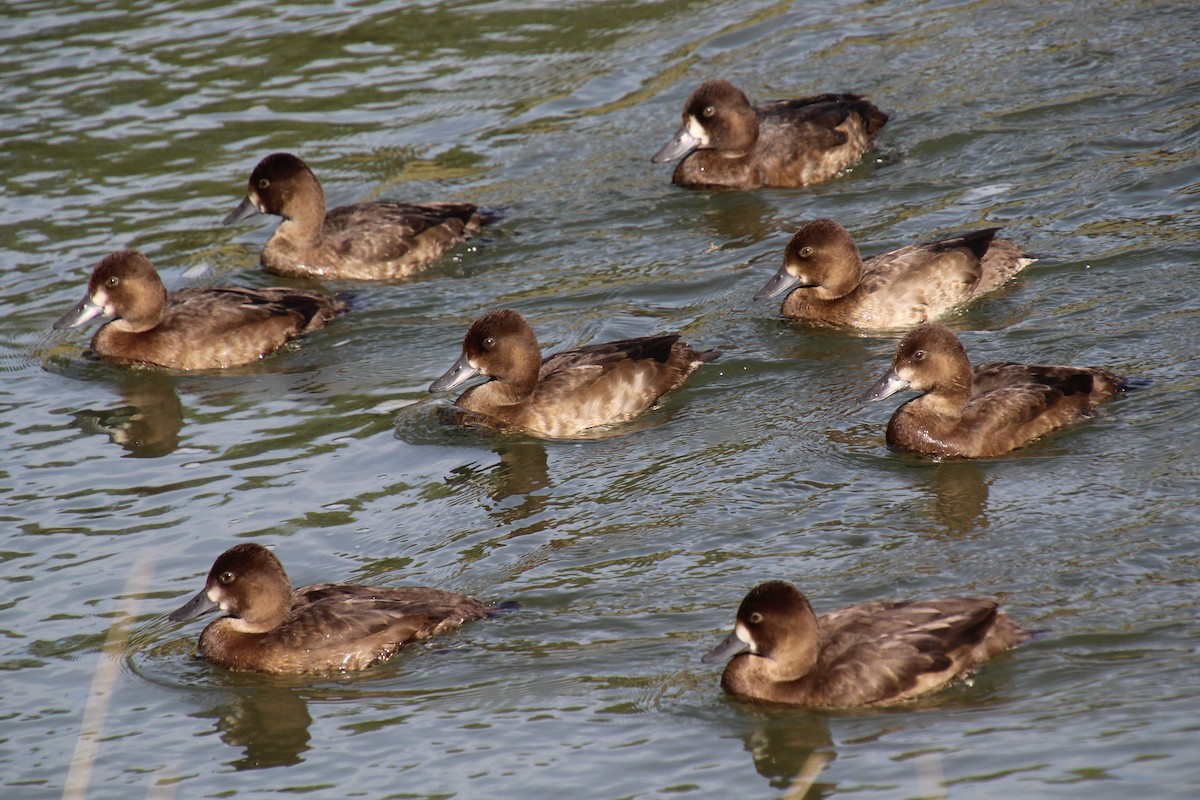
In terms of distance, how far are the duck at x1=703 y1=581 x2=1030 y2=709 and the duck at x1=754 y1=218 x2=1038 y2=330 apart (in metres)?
4.66

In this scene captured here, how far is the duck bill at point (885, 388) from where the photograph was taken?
392 inches

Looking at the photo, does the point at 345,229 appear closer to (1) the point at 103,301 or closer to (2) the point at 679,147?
(1) the point at 103,301

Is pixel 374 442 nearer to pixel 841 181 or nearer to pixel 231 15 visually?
pixel 841 181

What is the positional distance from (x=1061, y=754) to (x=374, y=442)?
5.44 m

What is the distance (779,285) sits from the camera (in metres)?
12.0

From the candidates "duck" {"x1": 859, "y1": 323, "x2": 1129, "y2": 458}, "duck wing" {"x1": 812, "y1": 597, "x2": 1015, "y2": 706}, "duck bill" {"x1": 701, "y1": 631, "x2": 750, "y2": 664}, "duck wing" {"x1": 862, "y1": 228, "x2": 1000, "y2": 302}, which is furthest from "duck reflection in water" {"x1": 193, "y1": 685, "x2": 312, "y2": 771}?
"duck wing" {"x1": 862, "y1": 228, "x2": 1000, "y2": 302}

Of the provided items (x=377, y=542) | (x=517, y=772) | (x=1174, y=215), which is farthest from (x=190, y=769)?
(x=1174, y=215)

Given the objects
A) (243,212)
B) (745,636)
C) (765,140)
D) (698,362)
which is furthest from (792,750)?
(243,212)

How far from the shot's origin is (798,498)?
30.1 ft

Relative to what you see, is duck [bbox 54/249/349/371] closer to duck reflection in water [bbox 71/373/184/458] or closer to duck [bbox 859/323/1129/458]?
duck reflection in water [bbox 71/373/184/458]

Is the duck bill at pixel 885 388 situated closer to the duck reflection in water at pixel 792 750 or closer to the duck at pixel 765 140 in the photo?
the duck reflection in water at pixel 792 750

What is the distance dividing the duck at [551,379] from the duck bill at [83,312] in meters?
3.19

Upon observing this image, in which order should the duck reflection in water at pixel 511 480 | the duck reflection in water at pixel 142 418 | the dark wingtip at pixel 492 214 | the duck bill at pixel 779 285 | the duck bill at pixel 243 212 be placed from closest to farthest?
1. the duck reflection in water at pixel 511 480
2. the duck reflection in water at pixel 142 418
3. the duck bill at pixel 779 285
4. the duck bill at pixel 243 212
5. the dark wingtip at pixel 492 214

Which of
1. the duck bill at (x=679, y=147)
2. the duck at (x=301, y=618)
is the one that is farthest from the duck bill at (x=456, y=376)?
the duck bill at (x=679, y=147)
